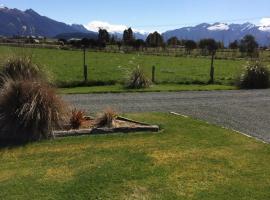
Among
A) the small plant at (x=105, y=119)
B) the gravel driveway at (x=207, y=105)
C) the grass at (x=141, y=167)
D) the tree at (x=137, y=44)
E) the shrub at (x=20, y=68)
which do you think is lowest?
the tree at (x=137, y=44)

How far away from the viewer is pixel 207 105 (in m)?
16.8

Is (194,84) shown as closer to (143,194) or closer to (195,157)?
(195,157)

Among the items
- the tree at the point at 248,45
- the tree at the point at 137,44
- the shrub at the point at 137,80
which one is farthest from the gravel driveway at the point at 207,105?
the tree at the point at 137,44

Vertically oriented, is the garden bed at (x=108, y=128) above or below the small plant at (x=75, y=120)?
below

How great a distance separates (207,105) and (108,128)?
602 centimetres

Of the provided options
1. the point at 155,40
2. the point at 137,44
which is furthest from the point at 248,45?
the point at 155,40

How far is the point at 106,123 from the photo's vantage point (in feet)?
39.4

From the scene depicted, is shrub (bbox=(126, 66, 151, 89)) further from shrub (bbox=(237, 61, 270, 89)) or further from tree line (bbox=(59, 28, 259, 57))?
tree line (bbox=(59, 28, 259, 57))

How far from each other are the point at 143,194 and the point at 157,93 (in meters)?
13.4

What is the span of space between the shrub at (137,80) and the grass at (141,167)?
1112 cm

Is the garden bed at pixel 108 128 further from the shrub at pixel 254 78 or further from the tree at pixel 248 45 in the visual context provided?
the tree at pixel 248 45

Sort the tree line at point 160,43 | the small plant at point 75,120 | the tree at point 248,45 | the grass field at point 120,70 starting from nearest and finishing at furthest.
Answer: the small plant at point 75,120 → the grass field at point 120,70 → the tree at point 248,45 → the tree line at point 160,43

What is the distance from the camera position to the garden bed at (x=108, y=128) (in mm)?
11188

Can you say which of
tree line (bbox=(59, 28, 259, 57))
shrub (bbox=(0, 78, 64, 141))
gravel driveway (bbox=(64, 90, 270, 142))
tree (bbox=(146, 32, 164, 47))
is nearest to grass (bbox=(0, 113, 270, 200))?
shrub (bbox=(0, 78, 64, 141))
